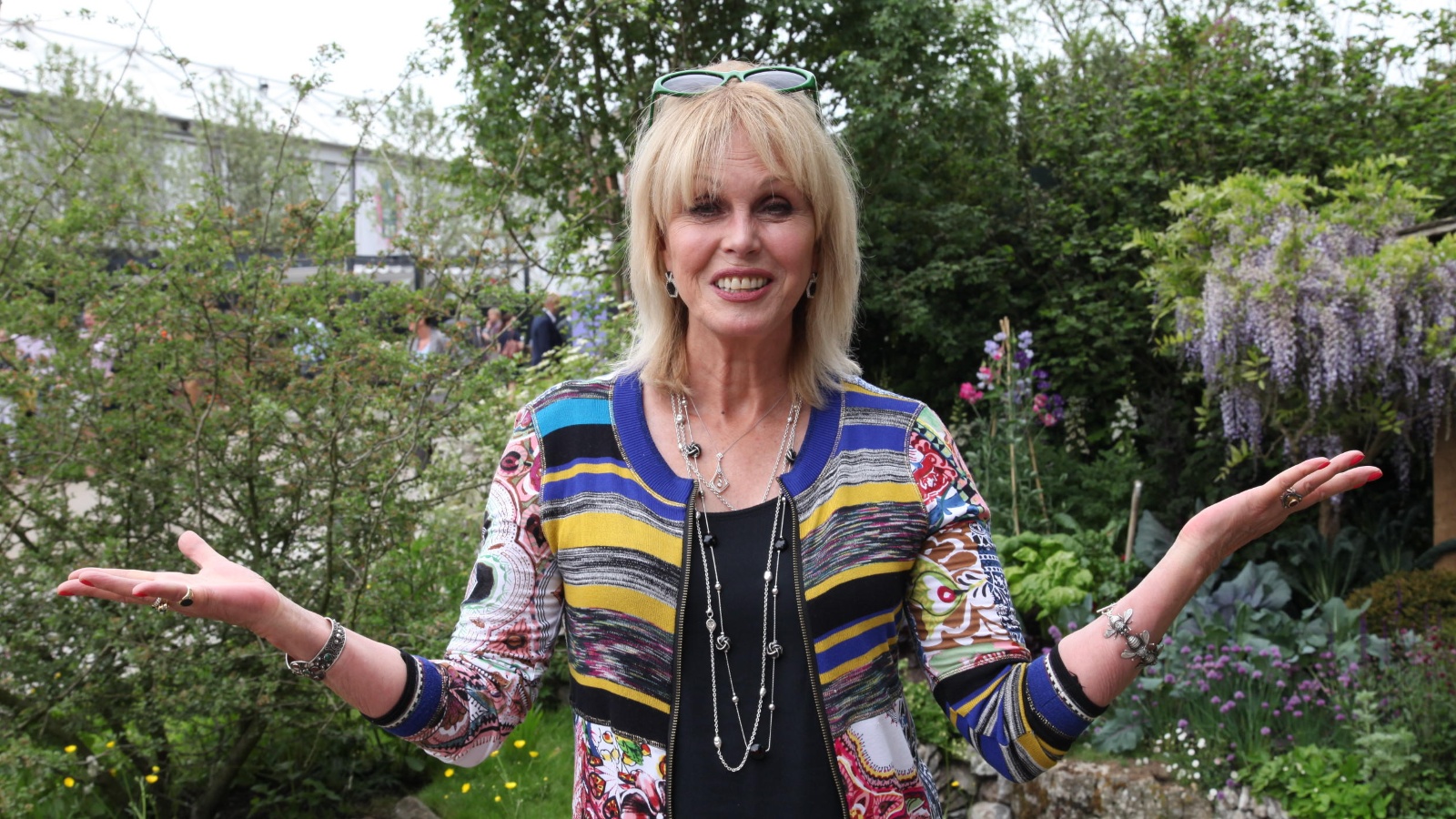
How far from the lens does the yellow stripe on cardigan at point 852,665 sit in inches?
58.6

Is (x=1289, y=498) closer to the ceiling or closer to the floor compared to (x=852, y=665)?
closer to the ceiling

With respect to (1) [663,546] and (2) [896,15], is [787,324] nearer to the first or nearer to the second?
(1) [663,546]

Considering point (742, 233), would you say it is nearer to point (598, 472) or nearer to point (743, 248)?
point (743, 248)

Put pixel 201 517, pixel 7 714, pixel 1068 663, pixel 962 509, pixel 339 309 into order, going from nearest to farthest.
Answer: pixel 1068 663, pixel 962 509, pixel 7 714, pixel 201 517, pixel 339 309

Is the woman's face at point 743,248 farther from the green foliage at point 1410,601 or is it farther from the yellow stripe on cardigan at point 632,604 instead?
the green foliage at point 1410,601

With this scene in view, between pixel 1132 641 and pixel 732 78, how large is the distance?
39.3 inches

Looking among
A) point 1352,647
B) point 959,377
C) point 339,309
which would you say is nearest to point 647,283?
point 339,309

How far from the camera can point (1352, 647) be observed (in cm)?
375

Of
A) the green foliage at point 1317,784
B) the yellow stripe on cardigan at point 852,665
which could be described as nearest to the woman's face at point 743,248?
the yellow stripe on cardigan at point 852,665

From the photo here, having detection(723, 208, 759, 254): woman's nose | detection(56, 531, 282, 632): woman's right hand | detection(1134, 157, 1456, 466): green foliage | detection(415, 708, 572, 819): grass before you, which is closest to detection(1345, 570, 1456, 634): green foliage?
detection(1134, 157, 1456, 466): green foliage

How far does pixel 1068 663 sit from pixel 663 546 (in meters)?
0.58

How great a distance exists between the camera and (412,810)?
11.5ft

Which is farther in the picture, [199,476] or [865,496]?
[199,476]

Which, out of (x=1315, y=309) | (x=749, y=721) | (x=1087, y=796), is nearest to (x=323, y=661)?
(x=749, y=721)
